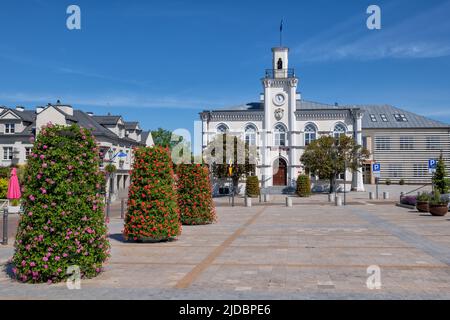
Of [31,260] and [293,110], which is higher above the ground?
[293,110]

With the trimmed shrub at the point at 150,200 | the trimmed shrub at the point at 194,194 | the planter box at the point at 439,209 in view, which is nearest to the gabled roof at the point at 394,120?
the planter box at the point at 439,209

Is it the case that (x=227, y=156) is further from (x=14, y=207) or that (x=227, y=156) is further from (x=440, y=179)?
(x=14, y=207)

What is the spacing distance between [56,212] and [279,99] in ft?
153

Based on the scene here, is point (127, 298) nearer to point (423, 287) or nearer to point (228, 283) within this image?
point (228, 283)

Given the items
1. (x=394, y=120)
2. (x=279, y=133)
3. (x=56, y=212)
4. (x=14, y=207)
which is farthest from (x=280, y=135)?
(x=56, y=212)

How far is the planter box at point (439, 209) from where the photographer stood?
869 inches

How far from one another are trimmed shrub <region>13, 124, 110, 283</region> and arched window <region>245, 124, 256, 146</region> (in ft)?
147

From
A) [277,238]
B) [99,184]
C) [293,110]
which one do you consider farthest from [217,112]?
[99,184]

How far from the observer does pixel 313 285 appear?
7930mm

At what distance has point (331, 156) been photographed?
44.6 m
